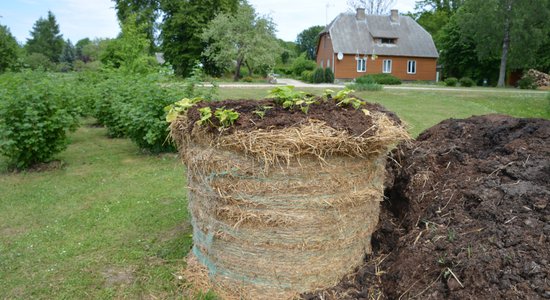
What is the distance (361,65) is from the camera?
40.5m

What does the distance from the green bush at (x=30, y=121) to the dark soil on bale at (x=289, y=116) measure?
5437mm

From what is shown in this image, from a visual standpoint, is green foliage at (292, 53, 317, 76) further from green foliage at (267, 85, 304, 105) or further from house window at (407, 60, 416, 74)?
green foliage at (267, 85, 304, 105)

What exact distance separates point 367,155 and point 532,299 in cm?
138

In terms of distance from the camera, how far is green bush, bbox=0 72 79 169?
7680mm

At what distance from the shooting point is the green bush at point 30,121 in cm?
768

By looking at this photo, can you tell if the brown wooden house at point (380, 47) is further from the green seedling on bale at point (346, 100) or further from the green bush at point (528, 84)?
the green seedling on bale at point (346, 100)

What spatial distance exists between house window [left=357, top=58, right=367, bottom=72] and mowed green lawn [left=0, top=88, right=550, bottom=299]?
3315cm

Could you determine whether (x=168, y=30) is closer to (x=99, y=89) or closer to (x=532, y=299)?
(x=99, y=89)

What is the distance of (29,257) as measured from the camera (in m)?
4.48

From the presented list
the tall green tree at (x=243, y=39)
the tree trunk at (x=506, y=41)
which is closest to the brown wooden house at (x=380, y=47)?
the tall green tree at (x=243, y=39)

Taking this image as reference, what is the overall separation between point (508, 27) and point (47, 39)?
76.1 m

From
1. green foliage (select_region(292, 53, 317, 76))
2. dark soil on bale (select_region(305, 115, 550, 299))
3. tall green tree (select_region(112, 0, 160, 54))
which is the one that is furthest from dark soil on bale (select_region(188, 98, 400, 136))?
tall green tree (select_region(112, 0, 160, 54))

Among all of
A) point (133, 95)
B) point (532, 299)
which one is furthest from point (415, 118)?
point (532, 299)

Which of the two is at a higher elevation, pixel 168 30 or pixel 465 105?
pixel 168 30
